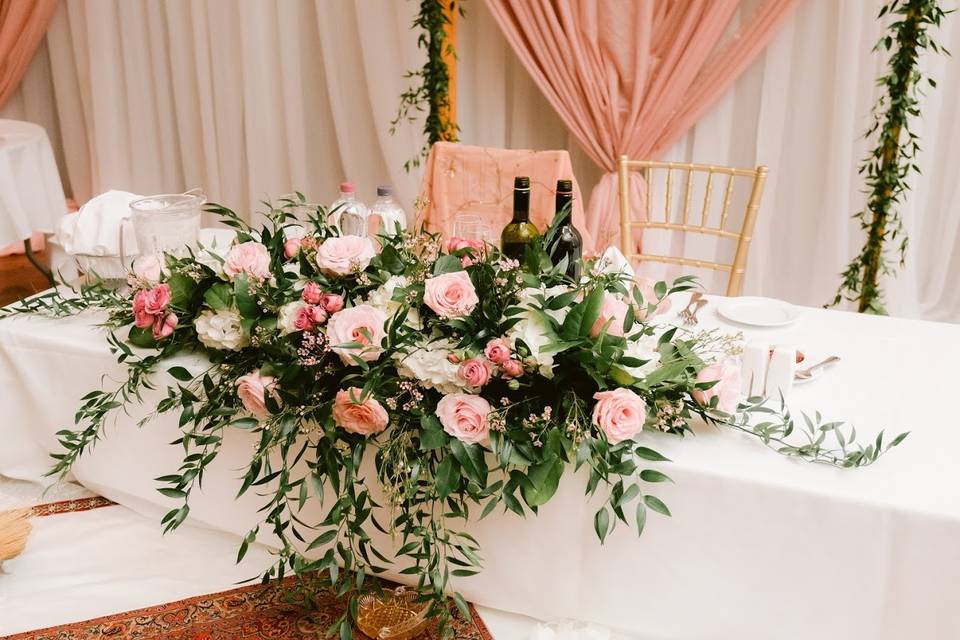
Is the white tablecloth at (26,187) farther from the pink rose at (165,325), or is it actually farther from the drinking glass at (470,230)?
the drinking glass at (470,230)

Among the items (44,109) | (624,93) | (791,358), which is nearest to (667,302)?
(791,358)

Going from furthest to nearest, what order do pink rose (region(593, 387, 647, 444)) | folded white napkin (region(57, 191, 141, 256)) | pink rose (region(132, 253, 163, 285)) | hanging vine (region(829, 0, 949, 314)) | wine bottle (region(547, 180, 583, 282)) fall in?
hanging vine (region(829, 0, 949, 314)) < folded white napkin (region(57, 191, 141, 256)) < pink rose (region(132, 253, 163, 285)) < wine bottle (region(547, 180, 583, 282)) < pink rose (region(593, 387, 647, 444))

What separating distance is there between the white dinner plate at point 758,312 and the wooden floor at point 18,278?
130 inches

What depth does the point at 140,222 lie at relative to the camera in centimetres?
179

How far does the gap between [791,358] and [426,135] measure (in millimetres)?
2682

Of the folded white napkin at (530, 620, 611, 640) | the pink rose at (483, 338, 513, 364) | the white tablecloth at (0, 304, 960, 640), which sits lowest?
the folded white napkin at (530, 620, 611, 640)

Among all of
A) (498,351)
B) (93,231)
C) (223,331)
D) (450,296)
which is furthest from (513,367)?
(93,231)

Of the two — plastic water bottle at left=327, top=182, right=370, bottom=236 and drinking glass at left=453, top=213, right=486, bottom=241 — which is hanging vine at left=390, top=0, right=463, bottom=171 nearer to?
plastic water bottle at left=327, top=182, right=370, bottom=236

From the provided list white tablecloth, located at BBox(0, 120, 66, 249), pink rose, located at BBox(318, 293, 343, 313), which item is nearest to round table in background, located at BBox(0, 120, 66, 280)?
white tablecloth, located at BBox(0, 120, 66, 249)

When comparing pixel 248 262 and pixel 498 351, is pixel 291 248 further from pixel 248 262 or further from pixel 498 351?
pixel 498 351

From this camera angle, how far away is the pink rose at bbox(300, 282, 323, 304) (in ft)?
4.49

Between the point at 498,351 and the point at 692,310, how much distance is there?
2.53 feet

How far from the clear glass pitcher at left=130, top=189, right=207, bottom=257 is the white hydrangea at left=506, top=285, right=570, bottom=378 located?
2.77 ft

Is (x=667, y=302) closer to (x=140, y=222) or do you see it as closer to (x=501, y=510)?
(x=501, y=510)
